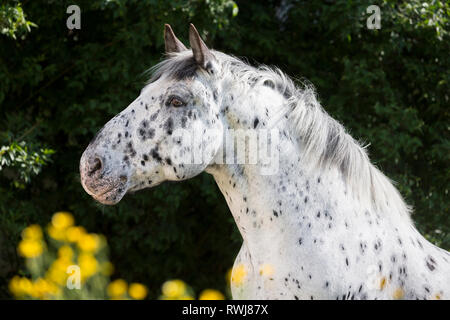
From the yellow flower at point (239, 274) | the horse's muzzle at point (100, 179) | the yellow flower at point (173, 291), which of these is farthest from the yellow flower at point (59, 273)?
the yellow flower at point (239, 274)

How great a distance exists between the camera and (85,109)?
5000mm

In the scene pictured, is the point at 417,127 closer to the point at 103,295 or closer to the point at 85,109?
the point at 85,109

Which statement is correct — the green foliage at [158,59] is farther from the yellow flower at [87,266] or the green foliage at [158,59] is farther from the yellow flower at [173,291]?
the yellow flower at [173,291]

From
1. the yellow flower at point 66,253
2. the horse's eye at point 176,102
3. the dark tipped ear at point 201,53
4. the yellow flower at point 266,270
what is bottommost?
the yellow flower at point 266,270

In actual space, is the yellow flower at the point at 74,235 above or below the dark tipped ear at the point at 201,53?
below

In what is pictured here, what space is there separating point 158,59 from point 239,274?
10.2 feet

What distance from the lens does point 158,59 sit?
201 inches

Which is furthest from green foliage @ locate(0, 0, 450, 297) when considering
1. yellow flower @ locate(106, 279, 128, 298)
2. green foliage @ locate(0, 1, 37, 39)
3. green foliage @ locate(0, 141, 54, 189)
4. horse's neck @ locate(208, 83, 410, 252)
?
yellow flower @ locate(106, 279, 128, 298)

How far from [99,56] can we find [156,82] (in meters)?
2.80

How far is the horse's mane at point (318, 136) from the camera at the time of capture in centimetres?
242

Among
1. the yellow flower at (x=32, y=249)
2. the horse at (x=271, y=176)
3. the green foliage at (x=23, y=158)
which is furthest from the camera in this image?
the green foliage at (x=23, y=158)

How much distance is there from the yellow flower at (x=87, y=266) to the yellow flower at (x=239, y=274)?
0.67m

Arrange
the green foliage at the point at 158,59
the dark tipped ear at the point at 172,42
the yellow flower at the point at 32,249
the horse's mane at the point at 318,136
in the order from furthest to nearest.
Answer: the green foliage at the point at 158,59, the dark tipped ear at the point at 172,42, the horse's mane at the point at 318,136, the yellow flower at the point at 32,249

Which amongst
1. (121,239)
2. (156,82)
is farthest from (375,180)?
(121,239)
